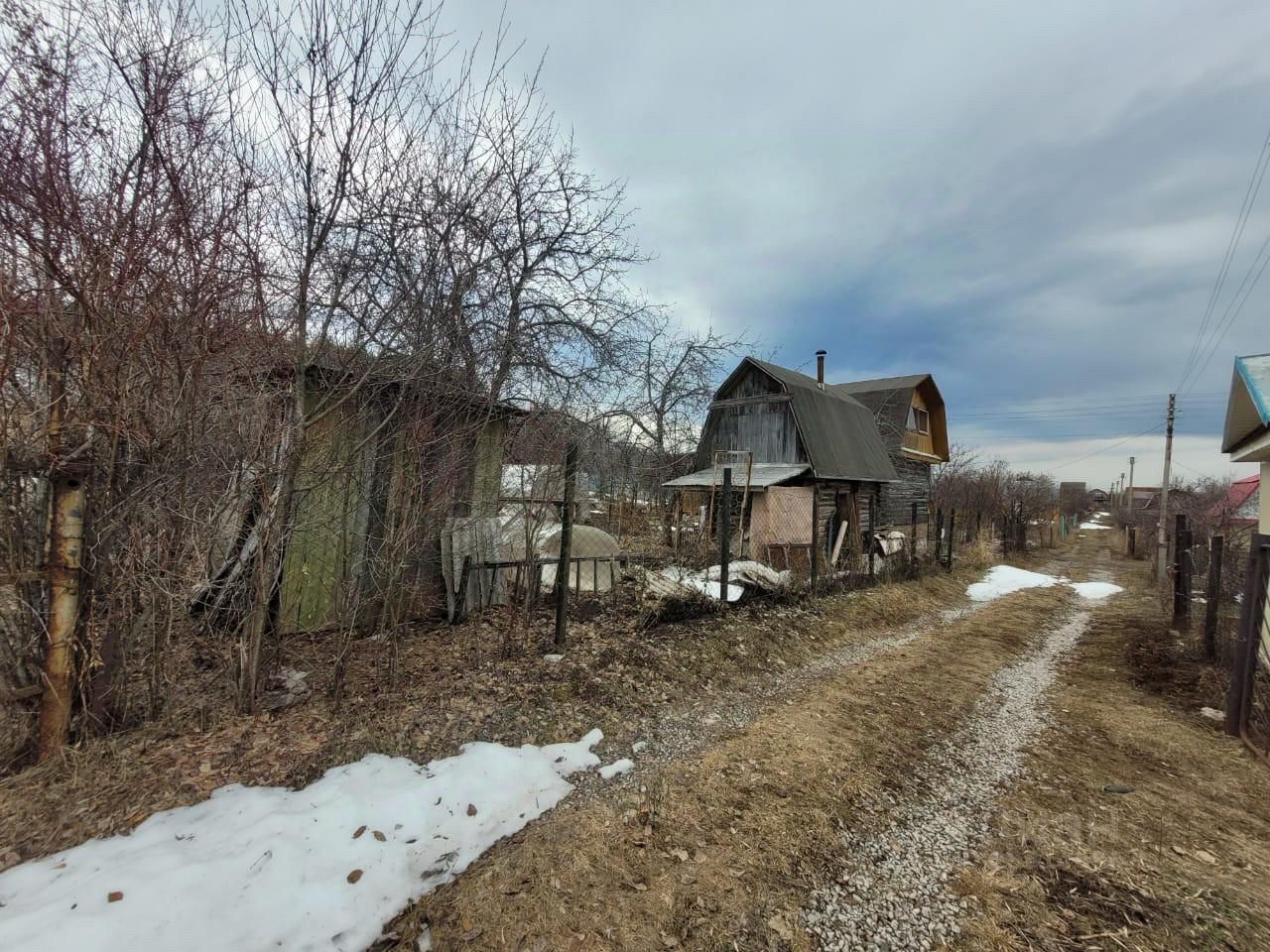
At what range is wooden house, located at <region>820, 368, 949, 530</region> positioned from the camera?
58.0 feet

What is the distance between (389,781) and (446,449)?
2.79m

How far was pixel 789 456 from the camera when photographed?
13227 mm

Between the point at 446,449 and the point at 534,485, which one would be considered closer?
the point at 446,449

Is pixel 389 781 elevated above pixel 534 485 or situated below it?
below

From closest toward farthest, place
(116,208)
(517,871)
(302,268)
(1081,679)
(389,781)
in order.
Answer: (517,871), (116,208), (389,781), (302,268), (1081,679)

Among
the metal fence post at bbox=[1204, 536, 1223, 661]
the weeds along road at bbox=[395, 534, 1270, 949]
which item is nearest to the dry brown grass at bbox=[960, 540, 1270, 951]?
the weeds along road at bbox=[395, 534, 1270, 949]

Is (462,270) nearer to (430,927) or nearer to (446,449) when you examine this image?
(446,449)

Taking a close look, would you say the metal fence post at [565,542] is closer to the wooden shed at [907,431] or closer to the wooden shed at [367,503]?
the wooden shed at [367,503]

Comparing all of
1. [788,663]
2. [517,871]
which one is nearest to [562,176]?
[788,663]

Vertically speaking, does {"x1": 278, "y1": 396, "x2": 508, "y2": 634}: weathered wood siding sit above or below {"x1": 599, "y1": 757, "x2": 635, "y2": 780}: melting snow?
above

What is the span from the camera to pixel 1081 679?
5.73 meters

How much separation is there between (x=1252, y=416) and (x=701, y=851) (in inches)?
324

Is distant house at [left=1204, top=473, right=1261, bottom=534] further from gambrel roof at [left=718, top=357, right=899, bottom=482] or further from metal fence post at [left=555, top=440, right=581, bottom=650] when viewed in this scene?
metal fence post at [left=555, top=440, right=581, bottom=650]

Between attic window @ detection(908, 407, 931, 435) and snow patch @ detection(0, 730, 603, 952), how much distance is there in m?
19.5
